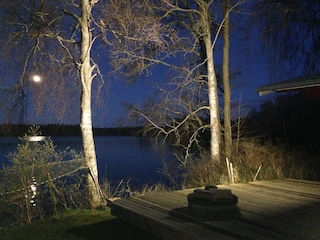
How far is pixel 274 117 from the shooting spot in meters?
17.1

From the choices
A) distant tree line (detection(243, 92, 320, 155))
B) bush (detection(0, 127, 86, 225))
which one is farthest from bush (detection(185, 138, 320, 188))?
bush (detection(0, 127, 86, 225))

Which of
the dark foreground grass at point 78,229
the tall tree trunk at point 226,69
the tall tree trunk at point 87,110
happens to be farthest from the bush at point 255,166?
the dark foreground grass at point 78,229

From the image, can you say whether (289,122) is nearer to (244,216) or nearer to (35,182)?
(35,182)

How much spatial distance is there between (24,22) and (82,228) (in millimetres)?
4602

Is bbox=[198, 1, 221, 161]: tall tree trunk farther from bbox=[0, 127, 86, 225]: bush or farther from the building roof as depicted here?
the building roof

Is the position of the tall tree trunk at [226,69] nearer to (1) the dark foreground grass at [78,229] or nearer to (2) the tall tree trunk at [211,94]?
(2) the tall tree trunk at [211,94]

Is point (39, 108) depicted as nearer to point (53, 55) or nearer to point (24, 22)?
point (53, 55)

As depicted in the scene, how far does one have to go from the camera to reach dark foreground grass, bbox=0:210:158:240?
629 centimetres

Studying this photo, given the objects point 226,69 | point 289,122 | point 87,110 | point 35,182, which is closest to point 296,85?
Result: point 87,110

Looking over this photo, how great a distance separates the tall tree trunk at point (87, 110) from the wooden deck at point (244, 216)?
1583mm

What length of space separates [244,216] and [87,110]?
462 cm

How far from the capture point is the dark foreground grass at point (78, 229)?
6285mm

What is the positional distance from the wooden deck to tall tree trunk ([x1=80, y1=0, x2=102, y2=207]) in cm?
158

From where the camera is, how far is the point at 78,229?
6785 millimetres
